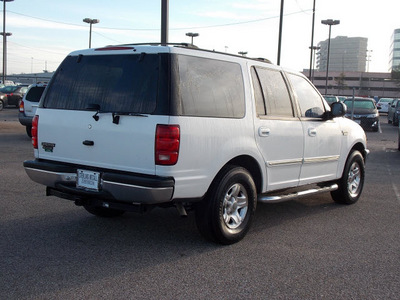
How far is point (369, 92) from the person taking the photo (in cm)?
10431

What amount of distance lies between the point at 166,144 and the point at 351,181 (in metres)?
4.05

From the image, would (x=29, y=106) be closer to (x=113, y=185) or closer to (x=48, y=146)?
(x=48, y=146)

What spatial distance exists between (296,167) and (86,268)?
2.91m

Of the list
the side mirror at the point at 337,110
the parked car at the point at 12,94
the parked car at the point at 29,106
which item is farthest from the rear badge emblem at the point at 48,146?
the parked car at the point at 12,94

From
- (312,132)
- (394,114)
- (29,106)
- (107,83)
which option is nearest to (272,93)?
(312,132)

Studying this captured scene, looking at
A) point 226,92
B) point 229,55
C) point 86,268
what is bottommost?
point 86,268

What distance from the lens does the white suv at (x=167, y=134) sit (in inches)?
169

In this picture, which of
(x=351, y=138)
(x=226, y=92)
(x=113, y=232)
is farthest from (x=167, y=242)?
(x=351, y=138)

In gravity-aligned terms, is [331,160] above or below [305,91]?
below

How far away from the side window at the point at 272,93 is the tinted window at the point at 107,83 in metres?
1.43

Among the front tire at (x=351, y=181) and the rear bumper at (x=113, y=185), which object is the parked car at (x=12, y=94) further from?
the rear bumper at (x=113, y=185)

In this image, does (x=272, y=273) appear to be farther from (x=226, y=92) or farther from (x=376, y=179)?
(x=376, y=179)

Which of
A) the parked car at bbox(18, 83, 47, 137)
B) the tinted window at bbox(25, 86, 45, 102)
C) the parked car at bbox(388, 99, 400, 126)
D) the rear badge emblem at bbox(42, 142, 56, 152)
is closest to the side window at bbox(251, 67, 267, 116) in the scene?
the rear badge emblem at bbox(42, 142, 56, 152)

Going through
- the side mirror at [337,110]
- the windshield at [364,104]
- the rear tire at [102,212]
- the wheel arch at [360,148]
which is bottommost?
the rear tire at [102,212]
